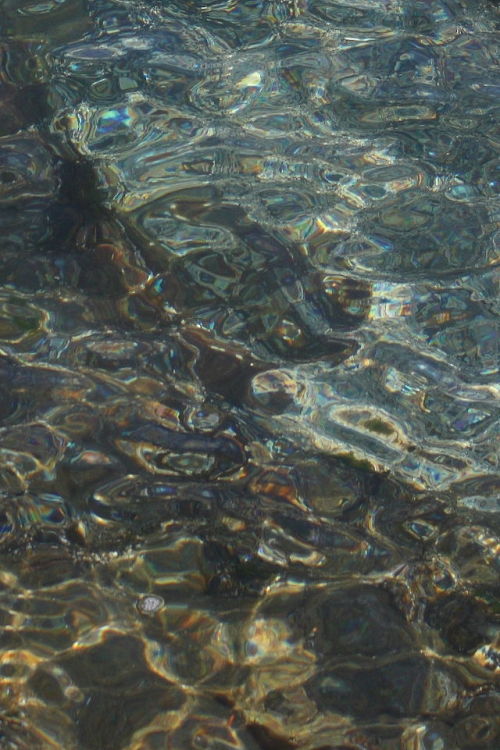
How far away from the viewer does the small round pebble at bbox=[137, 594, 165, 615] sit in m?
2.53

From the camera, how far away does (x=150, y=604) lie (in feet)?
8.34

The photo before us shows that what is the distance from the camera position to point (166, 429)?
10.0 ft

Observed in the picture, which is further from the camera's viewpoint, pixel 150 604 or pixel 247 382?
pixel 247 382

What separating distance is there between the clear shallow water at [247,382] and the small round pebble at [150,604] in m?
0.01

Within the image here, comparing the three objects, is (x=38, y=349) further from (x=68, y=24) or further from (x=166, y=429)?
(x=68, y=24)

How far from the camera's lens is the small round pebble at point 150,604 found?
2.53 meters

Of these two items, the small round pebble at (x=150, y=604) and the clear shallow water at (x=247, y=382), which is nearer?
the clear shallow water at (x=247, y=382)

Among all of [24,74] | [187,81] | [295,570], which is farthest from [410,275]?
[24,74]

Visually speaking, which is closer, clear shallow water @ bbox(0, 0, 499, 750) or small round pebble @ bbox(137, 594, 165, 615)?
clear shallow water @ bbox(0, 0, 499, 750)

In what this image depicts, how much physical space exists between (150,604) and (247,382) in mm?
999

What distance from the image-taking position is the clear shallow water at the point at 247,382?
2.38 m

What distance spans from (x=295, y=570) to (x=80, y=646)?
0.69 meters

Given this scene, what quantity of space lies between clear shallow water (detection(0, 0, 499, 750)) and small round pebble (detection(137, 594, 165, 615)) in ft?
0.05

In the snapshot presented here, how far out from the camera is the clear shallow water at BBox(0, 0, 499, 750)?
7.80ft
